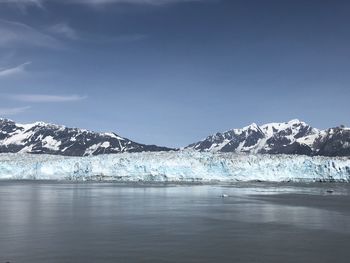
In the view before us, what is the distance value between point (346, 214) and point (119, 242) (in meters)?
15.3

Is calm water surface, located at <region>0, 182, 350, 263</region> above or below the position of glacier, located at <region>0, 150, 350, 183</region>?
below

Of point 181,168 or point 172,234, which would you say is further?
point 181,168

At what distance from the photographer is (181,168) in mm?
73688

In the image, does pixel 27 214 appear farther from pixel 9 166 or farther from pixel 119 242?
pixel 9 166

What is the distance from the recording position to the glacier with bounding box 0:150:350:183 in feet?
230

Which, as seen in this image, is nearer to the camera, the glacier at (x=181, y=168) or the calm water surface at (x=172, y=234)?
the calm water surface at (x=172, y=234)

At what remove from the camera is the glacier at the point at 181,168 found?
2756 inches

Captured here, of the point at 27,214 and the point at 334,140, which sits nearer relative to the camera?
the point at 27,214

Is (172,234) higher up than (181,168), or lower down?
lower down

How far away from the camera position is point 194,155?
252 ft

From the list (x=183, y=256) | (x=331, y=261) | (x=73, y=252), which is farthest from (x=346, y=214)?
(x=73, y=252)

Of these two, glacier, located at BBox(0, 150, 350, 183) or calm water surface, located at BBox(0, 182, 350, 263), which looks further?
glacier, located at BBox(0, 150, 350, 183)

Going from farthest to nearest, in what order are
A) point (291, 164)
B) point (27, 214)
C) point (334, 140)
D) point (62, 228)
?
point (334, 140)
point (291, 164)
point (27, 214)
point (62, 228)

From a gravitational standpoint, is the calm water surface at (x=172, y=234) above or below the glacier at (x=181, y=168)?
below
